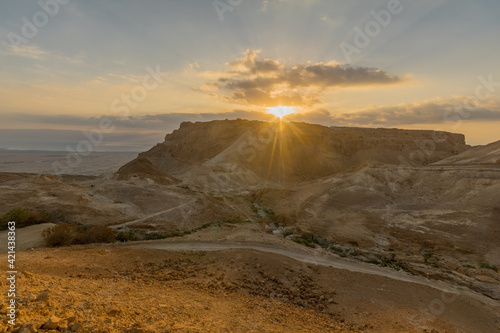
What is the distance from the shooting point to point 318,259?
20.4 metres

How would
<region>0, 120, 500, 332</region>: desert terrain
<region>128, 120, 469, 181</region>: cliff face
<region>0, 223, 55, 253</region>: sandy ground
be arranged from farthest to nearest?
<region>128, 120, 469, 181</region>: cliff face → <region>0, 223, 55, 253</region>: sandy ground → <region>0, 120, 500, 332</region>: desert terrain

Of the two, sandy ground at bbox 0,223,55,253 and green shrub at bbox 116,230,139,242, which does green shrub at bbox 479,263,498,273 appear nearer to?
green shrub at bbox 116,230,139,242

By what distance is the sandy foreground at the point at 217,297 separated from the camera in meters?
7.14

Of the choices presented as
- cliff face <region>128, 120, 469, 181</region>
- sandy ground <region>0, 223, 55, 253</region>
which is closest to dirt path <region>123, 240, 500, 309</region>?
sandy ground <region>0, 223, 55, 253</region>

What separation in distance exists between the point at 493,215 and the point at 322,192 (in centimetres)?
2000

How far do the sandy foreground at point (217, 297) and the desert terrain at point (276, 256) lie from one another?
0.08 metres

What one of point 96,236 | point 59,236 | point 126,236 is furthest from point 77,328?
point 126,236

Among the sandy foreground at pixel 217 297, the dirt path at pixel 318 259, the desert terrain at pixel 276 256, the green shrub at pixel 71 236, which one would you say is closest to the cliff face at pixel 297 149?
the desert terrain at pixel 276 256

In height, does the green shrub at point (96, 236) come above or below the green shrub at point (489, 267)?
above

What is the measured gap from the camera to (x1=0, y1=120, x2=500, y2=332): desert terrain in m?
9.45

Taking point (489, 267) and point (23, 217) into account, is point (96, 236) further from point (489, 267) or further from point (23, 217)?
point (489, 267)

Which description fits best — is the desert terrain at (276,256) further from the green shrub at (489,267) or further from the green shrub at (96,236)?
the green shrub at (96,236)

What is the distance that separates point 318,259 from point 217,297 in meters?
11.1

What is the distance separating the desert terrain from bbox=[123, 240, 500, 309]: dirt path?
18cm
